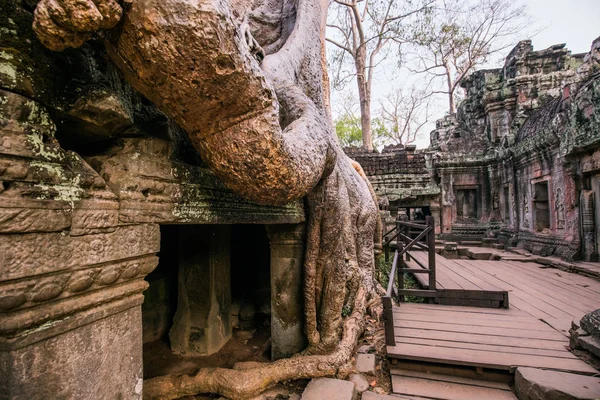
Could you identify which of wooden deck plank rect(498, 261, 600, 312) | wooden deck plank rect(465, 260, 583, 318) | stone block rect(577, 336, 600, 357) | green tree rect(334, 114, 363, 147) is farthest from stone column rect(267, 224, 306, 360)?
green tree rect(334, 114, 363, 147)

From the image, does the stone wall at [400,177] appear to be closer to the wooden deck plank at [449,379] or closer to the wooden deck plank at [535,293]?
the wooden deck plank at [535,293]

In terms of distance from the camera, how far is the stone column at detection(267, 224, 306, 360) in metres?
2.92

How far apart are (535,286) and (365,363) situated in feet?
14.2

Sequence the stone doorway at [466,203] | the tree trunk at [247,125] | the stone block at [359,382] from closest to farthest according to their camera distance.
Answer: the tree trunk at [247,125] → the stone block at [359,382] → the stone doorway at [466,203]

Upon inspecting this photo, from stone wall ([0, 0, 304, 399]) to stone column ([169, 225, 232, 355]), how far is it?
1.79 m

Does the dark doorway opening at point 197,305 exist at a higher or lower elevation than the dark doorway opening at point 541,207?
lower

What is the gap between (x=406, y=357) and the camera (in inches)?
109

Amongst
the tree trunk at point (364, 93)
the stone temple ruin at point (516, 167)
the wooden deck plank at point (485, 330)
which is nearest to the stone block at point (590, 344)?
the wooden deck plank at point (485, 330)

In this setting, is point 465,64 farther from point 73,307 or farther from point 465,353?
point 73,307

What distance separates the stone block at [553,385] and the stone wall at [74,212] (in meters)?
2.74

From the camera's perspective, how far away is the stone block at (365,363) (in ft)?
8.82

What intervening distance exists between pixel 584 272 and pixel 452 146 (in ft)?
23.7

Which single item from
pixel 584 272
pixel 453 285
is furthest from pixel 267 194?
pixel 584 272

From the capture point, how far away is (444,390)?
2.51 metres
